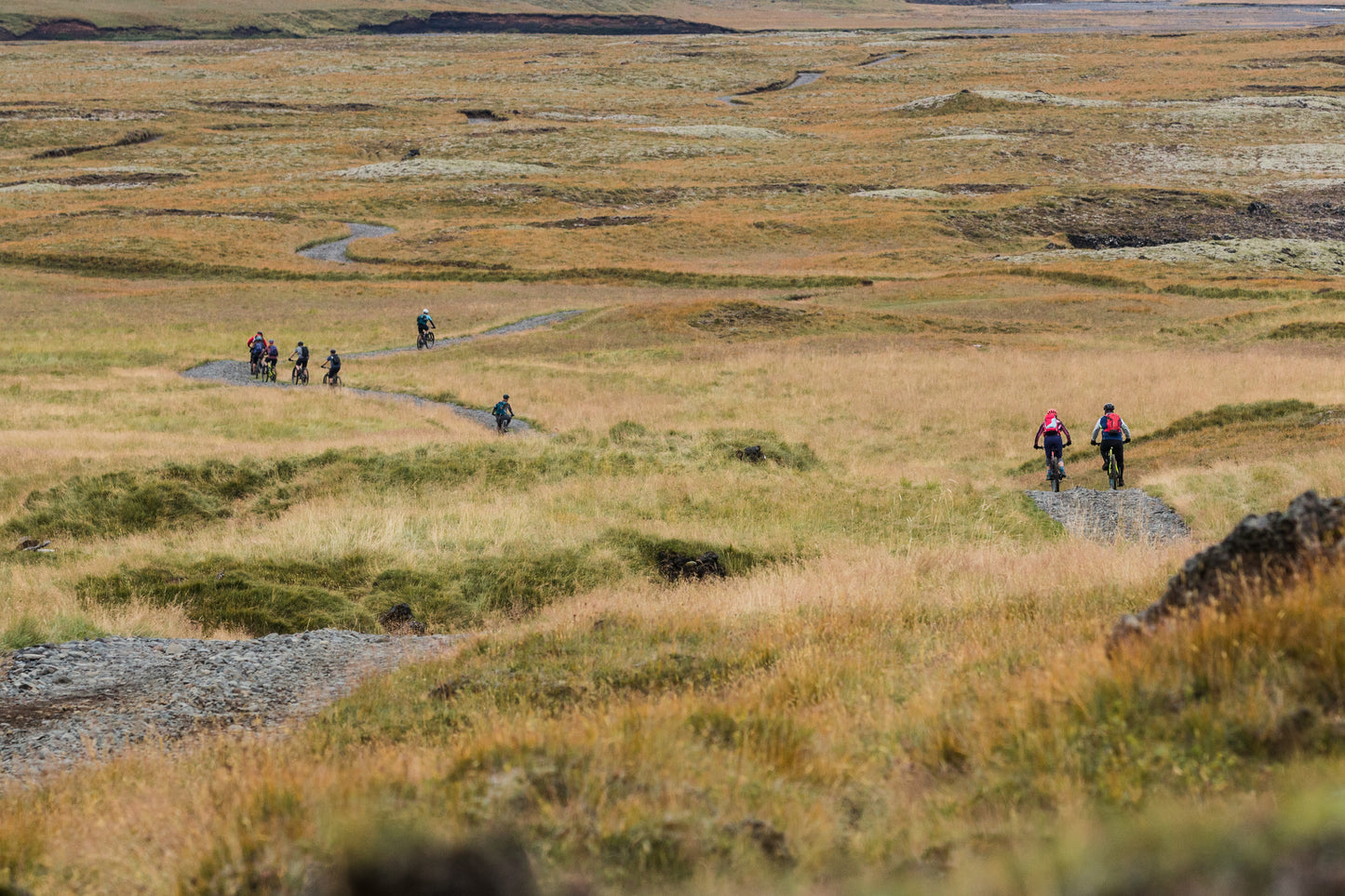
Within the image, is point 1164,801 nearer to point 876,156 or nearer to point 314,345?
point 314,345

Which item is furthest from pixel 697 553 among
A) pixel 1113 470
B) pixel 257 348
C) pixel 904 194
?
pixel 904 194

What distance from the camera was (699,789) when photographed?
17.1ft

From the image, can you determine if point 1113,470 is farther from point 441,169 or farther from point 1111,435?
point 441,169

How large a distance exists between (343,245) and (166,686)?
80591 mm

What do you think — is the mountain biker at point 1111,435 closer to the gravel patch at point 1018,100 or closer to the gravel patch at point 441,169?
the gravel patch at point 441,169

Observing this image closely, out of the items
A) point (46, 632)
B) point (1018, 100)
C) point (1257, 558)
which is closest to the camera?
point (1257, 558)

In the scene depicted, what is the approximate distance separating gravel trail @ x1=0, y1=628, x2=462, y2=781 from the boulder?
1452 mm

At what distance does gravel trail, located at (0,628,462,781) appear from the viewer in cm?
911

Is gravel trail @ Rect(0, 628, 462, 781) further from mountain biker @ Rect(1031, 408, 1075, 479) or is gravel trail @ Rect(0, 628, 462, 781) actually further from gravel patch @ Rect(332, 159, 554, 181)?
gravel patch @ Rect(332, 159, 554, 181)

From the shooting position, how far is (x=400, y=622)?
48.0 feet

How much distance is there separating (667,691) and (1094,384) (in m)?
32.0

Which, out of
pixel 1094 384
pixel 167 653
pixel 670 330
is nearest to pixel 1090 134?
pixel 670 330

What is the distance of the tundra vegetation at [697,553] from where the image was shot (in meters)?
4.79

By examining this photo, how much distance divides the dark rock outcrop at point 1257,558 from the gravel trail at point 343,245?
75.8 m
